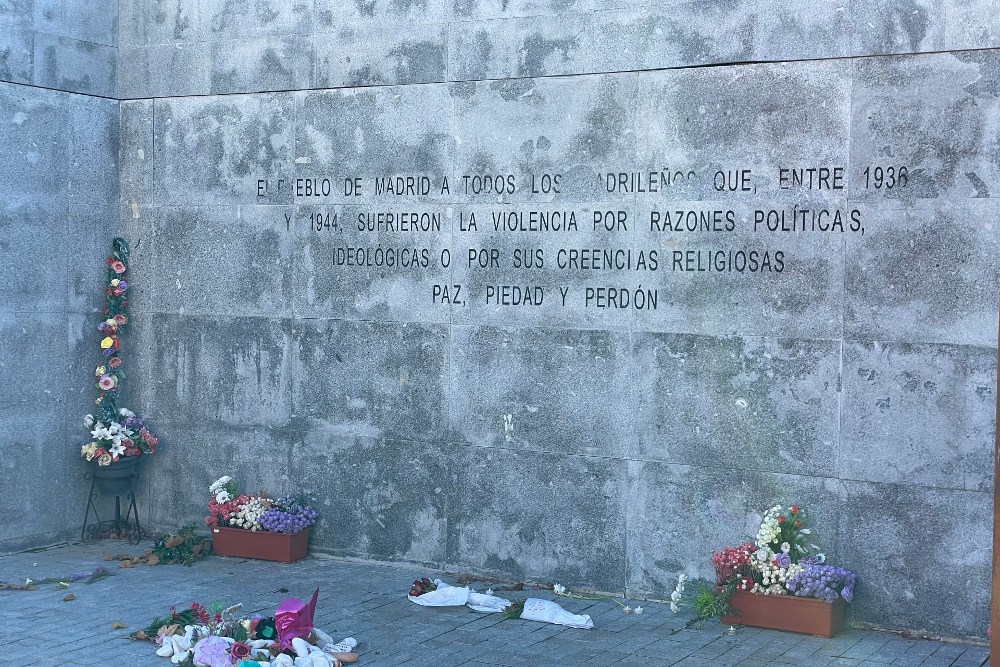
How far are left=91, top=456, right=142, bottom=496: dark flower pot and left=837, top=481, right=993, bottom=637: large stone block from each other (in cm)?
627

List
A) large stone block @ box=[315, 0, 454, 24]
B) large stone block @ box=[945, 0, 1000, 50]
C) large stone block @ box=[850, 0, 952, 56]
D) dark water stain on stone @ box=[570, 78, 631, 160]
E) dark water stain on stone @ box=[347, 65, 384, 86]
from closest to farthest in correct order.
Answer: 1. large stone block @ box=[945, 0, 1000, 50]
2. large stone block @ box=[850, 0, 952, 56]
3. dark water stain on stone @ box=[570, 78, 631, 160]
4. large stone block @ box=[315, 0, 454, 24]
5. dark water stain on stone @ box=[347, 65, 384, 86]

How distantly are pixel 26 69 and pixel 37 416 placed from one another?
3.00 meters

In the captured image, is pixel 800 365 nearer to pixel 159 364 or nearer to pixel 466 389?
pixel 466 389

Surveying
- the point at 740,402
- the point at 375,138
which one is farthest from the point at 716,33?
the point at 375,138

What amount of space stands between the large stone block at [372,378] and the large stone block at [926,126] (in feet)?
11.9

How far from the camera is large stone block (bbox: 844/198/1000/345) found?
820cm

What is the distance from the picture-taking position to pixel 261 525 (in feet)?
34.6

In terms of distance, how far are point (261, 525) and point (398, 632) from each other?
256cm

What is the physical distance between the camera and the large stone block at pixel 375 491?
10148mm

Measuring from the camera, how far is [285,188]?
1080 centimetres

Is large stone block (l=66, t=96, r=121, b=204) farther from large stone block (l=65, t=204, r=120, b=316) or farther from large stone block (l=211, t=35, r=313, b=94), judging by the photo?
large stone block (l=211, t=35, r=313, b=94)

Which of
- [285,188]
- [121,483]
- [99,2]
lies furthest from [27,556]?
[99,2]

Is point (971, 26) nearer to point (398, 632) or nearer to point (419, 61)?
point (419, 61)

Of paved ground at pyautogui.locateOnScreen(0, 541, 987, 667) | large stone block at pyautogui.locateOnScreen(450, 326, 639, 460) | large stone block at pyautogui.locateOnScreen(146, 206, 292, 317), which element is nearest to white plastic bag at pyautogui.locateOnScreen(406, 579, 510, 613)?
paved ground at pyautogui.locateOnScreen(0, 541, 987, 667)
